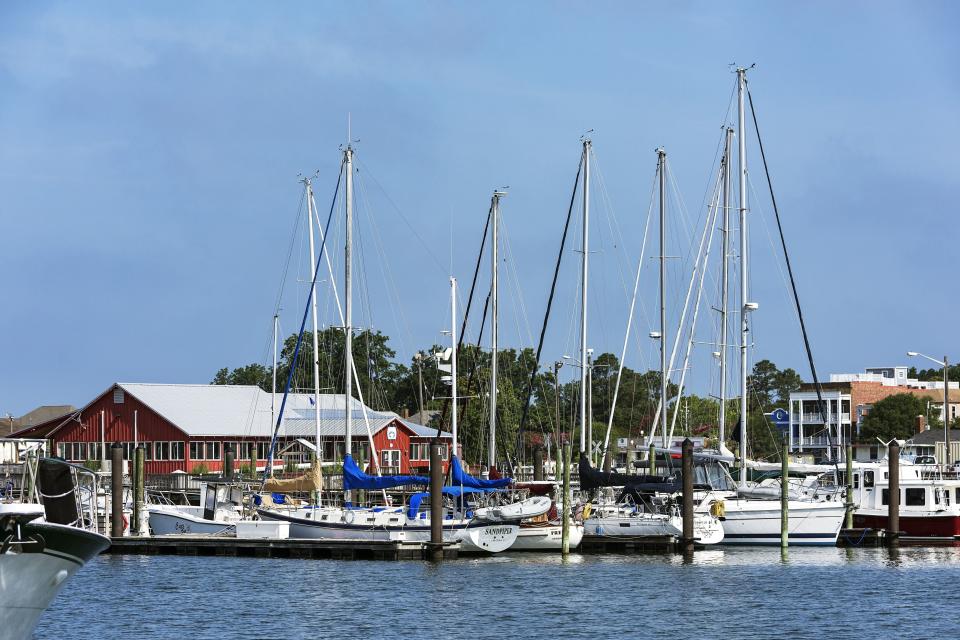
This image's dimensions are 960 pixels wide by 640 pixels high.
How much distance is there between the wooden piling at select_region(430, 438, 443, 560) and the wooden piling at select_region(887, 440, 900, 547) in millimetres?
18167

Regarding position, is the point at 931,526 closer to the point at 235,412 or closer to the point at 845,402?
the point at 235,412

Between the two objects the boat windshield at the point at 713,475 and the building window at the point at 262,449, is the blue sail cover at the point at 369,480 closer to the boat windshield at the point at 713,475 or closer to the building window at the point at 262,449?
the boat windshield at the point at 713,475

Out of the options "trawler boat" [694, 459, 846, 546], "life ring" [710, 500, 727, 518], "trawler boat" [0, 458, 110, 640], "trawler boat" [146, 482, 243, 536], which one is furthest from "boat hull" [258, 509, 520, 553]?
"trawler boat" [0, 458, 110, 640]

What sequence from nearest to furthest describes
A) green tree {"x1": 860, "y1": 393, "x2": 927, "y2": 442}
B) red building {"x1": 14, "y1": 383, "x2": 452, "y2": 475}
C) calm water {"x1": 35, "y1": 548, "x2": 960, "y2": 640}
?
calm water {"x1": 35, "y1": 548, "x2": 960, "y2": 640} → red building {"x1": 14, "y1": 383, "x2": 452, "y2": 475} → green tree {"x1": 860, "y1": 393, "x2": 927, "y2": 442}

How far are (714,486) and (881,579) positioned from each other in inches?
467

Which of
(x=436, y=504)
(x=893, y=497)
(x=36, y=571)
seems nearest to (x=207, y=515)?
(x=436, y=504)

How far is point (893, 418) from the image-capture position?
142250 millimetres

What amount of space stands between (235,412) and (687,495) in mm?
48609

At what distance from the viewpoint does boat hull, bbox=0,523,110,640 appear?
25.8 m

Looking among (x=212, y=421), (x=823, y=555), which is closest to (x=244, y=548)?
(x=823, y=555)

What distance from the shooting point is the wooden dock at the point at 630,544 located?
53.8 metres

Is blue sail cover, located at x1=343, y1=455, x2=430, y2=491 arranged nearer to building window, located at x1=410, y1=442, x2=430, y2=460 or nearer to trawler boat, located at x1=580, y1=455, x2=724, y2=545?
trawler boat, located at x1=580, y1=455, x2=724, y2=545

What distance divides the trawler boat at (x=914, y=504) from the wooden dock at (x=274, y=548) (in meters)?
18.9

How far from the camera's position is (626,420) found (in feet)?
458
